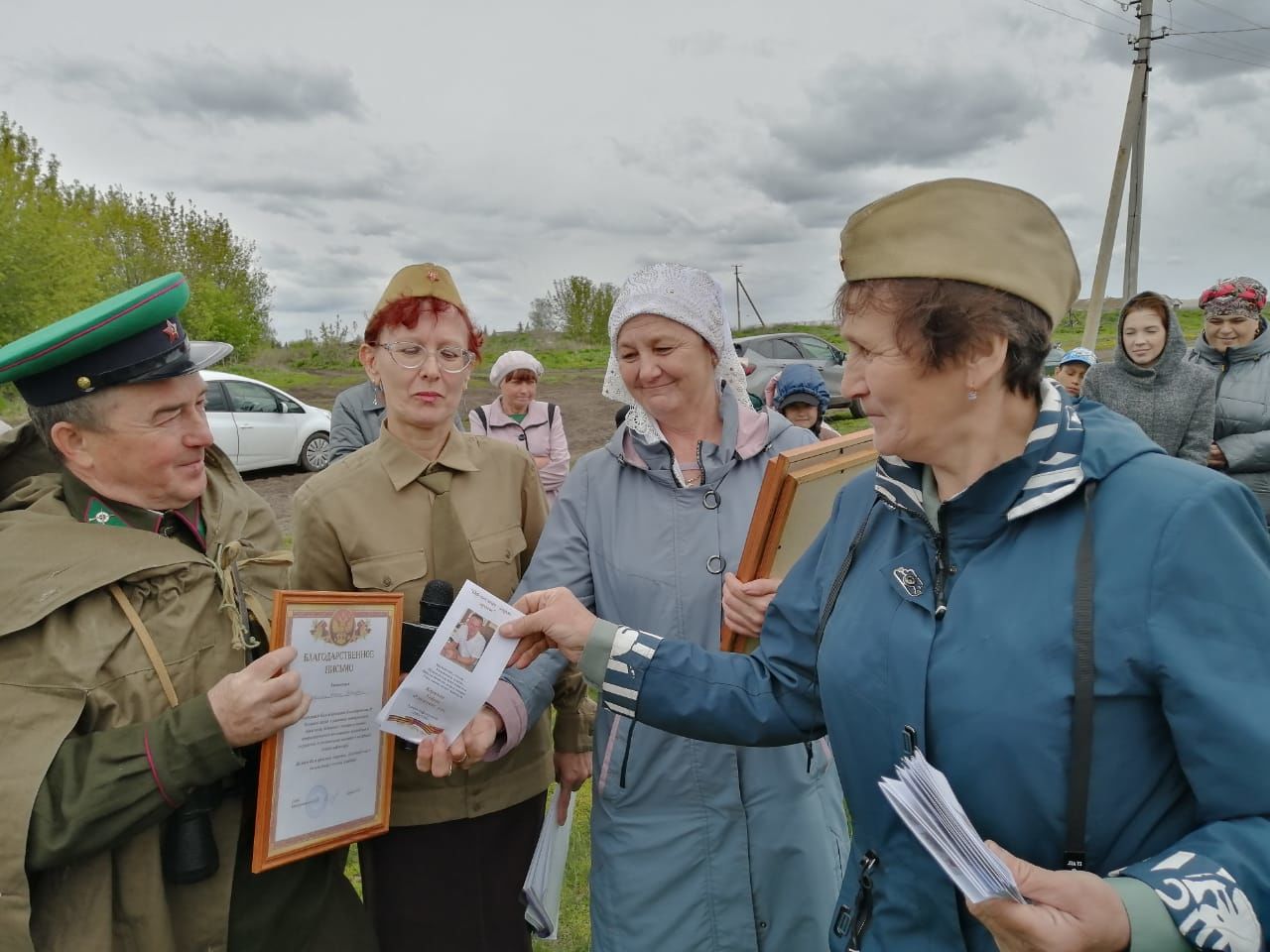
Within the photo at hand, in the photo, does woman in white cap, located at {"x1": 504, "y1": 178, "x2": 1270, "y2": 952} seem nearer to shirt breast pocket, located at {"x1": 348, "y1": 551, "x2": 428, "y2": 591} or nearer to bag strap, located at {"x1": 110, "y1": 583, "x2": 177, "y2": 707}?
shirt breast pocket, located at {"x1": 348, "y1": 551, "x2": 428, "y2": 591}

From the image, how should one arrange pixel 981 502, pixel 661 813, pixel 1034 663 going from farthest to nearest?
pixel 661 813 → pixel 981 502 → pixel 1034 663

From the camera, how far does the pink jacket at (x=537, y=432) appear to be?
705cm

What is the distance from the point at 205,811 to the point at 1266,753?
198 cm

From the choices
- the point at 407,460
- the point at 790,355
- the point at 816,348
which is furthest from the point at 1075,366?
the point at 816,348

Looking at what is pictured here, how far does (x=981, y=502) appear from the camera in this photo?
1.30 meters

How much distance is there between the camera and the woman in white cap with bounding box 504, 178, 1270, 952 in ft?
3.54

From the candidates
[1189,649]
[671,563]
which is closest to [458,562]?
[671,563]

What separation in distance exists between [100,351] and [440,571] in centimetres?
100

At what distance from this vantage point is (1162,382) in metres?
4.92

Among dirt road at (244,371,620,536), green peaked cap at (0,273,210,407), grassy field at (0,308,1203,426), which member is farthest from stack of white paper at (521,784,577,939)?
grassy field at (0,308,1203,426)

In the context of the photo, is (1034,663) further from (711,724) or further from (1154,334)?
(1154,334)

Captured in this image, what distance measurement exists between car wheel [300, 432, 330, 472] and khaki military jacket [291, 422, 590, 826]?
1160cm

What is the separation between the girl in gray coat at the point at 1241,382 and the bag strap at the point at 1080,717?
15.0ft

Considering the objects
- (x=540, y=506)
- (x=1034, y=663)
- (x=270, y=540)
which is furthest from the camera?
(x=540, y=506)
